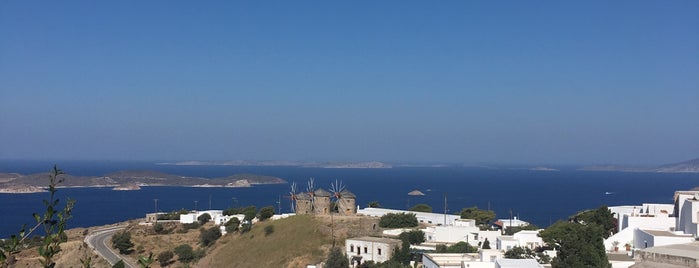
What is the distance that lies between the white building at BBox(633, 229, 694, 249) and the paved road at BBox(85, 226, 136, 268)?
27516 millimetres

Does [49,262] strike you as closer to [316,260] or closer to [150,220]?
[316,260]

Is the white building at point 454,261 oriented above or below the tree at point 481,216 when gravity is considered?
above

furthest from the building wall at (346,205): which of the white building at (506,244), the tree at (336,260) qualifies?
the white building at (506,244)

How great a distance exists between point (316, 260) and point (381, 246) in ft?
15.3

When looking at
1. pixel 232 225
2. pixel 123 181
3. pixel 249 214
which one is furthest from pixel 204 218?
→ pixel 123 181

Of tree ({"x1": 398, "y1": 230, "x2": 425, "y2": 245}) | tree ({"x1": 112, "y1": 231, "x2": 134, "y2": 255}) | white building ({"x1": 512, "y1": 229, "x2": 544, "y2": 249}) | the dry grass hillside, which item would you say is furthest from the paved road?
white building ({"x1": 512, "y1": 229, "x2": 544, "y2": 249})

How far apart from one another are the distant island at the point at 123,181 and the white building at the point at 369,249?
4844 inches

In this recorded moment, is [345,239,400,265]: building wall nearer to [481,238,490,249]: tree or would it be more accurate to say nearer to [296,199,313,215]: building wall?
[481,238,490,249]: tree

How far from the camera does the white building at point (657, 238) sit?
25.9 m

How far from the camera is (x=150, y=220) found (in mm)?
53000

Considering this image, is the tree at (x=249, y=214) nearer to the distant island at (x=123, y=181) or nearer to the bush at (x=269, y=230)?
the bush at (x=269, y=230)

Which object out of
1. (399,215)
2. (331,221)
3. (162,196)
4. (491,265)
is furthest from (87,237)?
(162,196)

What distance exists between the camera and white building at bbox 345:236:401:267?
32.4 meters

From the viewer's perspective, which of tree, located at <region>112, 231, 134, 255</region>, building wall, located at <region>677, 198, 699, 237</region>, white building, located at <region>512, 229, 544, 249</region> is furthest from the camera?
tree, located at <region>112, 231, 134, 255</region>
